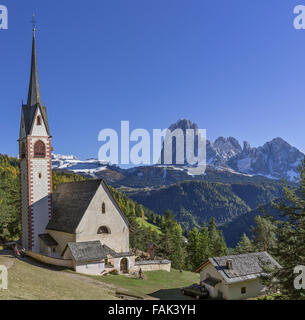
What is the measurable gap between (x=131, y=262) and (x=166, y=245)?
34.2 m

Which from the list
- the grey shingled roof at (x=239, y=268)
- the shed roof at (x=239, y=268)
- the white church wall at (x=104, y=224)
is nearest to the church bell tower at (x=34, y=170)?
the white church wall at (x=104, y=224)

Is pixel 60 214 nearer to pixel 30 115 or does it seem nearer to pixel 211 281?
pixel 30 115

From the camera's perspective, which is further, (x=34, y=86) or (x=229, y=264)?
(x=34, y=86)

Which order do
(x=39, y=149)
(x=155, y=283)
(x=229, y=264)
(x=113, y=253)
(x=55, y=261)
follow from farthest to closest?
(x=39, y=149), (x=113, y=253), (x=155, y=283), (x=55, y=261), (x=229, y=264)

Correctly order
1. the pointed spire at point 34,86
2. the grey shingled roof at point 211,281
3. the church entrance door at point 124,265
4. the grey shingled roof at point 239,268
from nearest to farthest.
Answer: the grey shingled roof at point 239,268 < the grey shingled roof at point 211,281 < the church entrance door at point 124,265 < the pointed spire at point 34,86

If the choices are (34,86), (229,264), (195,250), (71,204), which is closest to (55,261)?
(71,204)

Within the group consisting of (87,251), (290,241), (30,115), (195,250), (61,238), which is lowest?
(195,250)

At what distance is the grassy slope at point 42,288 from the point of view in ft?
63.0

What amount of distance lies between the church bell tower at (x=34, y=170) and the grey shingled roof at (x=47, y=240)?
71cm

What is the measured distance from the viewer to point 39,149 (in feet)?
147

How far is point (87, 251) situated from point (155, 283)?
8619 mm

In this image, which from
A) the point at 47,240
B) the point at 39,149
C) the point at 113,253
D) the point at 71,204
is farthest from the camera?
the point at 39,149

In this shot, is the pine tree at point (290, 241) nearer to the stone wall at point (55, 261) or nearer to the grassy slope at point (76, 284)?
the grassy slope at point (76, 284)

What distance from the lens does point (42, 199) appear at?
44.2m
